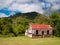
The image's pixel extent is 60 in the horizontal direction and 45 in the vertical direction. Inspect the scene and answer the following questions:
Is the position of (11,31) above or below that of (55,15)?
below

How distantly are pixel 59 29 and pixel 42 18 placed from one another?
17701 mm

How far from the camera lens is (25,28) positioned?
5062 centimetres

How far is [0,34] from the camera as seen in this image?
45875 millimetres

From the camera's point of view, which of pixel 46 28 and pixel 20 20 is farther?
pixel 20 20

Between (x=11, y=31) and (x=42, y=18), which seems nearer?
(x=11, y=31)

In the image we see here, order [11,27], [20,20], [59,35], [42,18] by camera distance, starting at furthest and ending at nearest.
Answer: [42,18] → [20,20] → [11,27] → [59,35]

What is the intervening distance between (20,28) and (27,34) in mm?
2908

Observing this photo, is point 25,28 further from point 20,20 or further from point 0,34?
point 0,34

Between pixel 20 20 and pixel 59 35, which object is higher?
pixel 20 20

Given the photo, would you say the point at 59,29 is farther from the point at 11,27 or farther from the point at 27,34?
the point at 11,27

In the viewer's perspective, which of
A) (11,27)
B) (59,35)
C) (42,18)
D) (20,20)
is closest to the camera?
(59,35)

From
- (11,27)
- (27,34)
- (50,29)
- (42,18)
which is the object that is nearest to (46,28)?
(50,29)

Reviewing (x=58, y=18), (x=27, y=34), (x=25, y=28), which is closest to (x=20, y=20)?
(x=25, y=28)

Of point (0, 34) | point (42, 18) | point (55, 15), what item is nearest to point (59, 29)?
point (55, 15)
